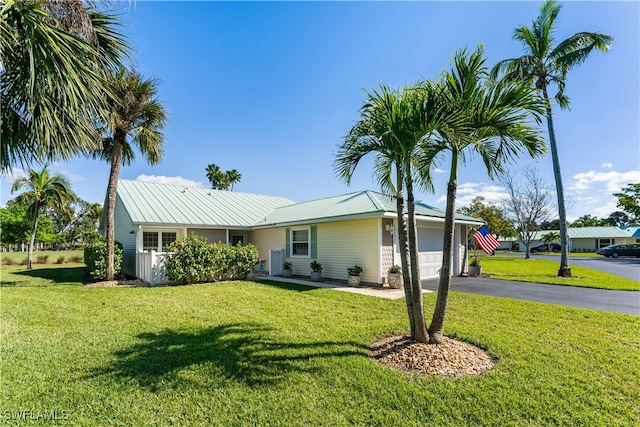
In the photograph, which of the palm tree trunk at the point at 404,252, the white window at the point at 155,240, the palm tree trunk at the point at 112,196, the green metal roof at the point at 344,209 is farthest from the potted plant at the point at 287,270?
the palm tree trunk at the point at 404,252

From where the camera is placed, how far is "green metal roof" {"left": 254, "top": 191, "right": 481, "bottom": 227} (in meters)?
11.5

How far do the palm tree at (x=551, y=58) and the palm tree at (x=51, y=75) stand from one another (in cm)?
1530

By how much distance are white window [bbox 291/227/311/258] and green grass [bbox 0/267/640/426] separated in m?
6.82

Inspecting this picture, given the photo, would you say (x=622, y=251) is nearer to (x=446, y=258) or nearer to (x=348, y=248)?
(x=348, y=248)

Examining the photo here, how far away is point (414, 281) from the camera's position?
4527 mm

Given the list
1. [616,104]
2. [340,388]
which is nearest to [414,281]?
[340,388]

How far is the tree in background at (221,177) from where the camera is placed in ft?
125

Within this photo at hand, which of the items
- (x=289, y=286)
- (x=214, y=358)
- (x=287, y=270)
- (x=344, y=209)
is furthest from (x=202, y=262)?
(x=214, y=358)

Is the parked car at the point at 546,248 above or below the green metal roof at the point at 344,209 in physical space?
below

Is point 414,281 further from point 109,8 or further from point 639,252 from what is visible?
point 639,252

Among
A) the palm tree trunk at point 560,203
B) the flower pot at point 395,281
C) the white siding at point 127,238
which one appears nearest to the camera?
the flower pot at point 395,281

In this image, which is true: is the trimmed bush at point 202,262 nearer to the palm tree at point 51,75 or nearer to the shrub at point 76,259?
the palm tree at point 51,75

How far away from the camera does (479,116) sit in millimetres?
4234

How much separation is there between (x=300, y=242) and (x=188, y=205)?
662 centimetres
